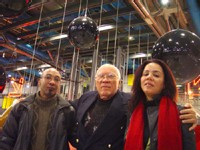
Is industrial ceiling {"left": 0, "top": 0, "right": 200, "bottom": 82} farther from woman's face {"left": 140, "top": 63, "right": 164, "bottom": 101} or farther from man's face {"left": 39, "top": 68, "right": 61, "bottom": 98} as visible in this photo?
woman's face {"left": 140, "top": 63, "right": 164, "bottom": 101}

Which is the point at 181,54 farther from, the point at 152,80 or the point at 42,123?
the point at 42,123

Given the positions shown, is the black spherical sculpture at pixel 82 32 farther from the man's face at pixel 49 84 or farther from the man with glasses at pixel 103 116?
the man with glasses at pixel 103 116

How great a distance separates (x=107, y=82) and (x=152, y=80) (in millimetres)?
588

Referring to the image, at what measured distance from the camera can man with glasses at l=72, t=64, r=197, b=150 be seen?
6.42ft

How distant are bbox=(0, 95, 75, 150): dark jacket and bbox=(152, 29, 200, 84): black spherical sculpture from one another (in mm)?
1220

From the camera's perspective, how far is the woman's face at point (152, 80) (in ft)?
5.41

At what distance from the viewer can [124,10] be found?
17.2 ft

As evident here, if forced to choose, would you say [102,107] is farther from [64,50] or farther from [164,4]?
[64,50]

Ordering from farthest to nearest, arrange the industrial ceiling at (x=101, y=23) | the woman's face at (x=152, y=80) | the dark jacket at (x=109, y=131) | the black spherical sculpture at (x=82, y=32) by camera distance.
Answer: the industrial ceiling at (x=101, y=23), the black spherical sculpture at (x=82, y=32), the dark jacket at (x=109, y=131), the woman's face at (x=152, y=80)

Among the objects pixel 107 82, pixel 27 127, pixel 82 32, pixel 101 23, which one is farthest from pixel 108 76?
pixel 101 23

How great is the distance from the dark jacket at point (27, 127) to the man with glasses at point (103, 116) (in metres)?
0.15

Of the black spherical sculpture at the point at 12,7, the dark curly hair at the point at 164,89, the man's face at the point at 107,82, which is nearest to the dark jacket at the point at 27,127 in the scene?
the man's face at the point at 107,82

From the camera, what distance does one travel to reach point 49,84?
2402mm

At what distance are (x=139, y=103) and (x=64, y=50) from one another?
24.0 ft
